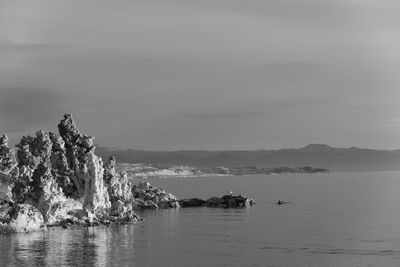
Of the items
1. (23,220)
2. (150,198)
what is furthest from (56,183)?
(150,198)

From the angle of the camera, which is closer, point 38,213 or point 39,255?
point 39,255

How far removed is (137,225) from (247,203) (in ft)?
159

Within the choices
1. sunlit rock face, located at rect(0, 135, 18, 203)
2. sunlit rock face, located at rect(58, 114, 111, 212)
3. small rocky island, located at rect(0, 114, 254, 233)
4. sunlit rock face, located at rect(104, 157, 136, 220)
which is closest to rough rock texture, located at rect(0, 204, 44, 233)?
small rocky island, located at rect(0, 114, 254, 233)

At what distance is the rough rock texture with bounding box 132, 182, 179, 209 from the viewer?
157m

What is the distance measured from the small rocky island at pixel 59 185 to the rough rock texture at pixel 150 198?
1283cm

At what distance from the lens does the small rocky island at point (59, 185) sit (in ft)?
352

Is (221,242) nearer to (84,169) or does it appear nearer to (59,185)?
(84,169)

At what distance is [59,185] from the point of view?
12144 centimetres

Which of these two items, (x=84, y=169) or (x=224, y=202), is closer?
(x=84, y=169)

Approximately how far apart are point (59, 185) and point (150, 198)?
4175 centimetres

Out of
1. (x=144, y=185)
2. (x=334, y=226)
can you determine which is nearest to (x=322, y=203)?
(x=144, y=185)

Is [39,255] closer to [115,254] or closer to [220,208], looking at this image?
[115,254]

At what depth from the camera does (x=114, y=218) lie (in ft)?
404

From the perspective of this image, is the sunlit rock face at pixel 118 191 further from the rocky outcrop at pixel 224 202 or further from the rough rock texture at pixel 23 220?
the rocky outcrop at pixel 224 202
